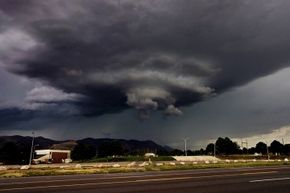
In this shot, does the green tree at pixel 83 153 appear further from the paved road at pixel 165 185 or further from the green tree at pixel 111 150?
the paved road at pixel 165 185

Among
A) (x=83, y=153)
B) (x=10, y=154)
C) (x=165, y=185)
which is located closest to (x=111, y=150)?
(x=83, y=153)

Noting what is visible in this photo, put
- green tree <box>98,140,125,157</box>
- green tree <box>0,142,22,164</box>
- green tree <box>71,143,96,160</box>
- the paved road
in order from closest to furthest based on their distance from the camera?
the paved road < green tree <box>0,142,22,164</box> < green tree <box>71,143,96,160</box> < green tree <box>98,140,125,157</box>

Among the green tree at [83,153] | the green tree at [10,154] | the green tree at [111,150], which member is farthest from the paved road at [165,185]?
the green tree at [111,150]

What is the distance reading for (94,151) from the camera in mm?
180250

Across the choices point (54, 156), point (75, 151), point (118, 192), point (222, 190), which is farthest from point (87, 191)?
point (54, 156)

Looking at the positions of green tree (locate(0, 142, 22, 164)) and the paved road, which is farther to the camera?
green tree (locate(0, 142, 22, 164))

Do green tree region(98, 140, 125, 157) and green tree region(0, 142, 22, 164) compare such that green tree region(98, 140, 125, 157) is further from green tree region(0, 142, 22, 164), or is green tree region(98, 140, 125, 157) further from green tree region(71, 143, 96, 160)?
green tree region(0, 142, 22, 164)

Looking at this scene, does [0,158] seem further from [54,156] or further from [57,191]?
[57,191]

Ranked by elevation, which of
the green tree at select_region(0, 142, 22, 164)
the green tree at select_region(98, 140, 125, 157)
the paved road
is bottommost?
the paved road

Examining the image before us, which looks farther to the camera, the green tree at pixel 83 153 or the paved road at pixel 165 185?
the green tree at pixel 83 153

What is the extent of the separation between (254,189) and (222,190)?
1.41m

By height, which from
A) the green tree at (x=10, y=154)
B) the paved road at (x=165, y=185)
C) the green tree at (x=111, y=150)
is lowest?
the paved road at (x=165, y=185)

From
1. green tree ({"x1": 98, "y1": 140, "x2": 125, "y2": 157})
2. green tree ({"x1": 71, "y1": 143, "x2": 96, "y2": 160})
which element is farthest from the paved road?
green tree ({"x1": 98, "y1": 140, "x2": 125, "y2": 157})

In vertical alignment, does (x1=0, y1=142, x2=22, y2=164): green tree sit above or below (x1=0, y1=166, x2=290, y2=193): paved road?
above
